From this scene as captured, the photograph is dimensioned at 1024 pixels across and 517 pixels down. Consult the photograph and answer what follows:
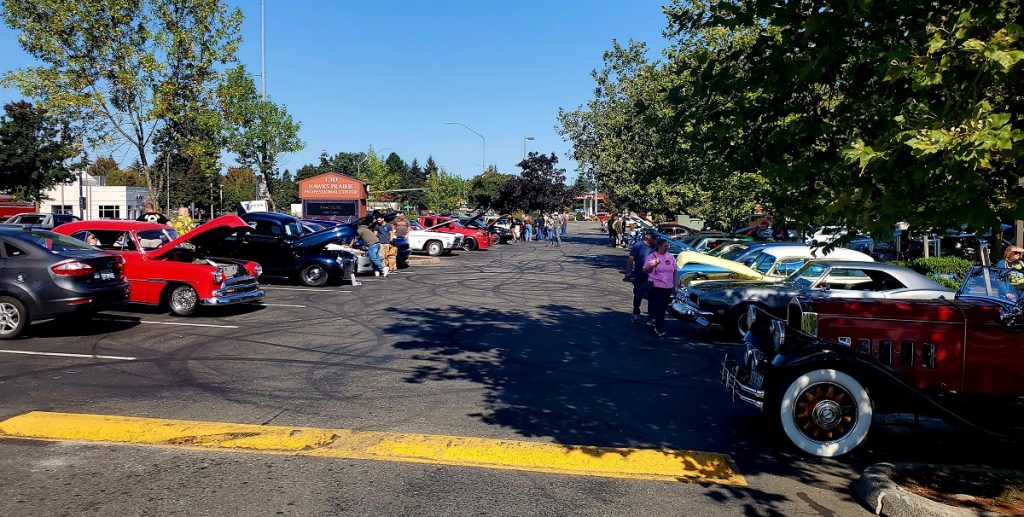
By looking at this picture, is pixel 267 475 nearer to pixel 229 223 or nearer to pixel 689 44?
pixel 229 223

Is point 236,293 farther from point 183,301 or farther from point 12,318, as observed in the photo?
point 12,318

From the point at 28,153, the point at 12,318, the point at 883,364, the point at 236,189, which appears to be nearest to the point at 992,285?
the point at 883,364

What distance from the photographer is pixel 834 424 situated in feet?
19.1

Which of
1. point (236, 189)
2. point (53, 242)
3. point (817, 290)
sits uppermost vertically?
point (236, 189)

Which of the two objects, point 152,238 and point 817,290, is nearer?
point 817,290

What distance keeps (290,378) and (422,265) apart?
1699 cm

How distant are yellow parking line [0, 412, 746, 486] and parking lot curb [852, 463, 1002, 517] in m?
0.85

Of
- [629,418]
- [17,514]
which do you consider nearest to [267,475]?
[17,514]

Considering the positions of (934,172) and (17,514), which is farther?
(17,514)

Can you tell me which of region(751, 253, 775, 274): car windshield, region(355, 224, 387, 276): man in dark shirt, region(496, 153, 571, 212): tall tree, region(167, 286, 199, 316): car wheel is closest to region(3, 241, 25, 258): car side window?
region(167, 286, 199, 316): car wheel

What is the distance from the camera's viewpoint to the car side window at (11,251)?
9.69 metres

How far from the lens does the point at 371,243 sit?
19.2 m

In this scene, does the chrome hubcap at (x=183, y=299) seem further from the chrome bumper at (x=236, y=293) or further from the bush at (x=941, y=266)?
the bush at (x=941, y=266)

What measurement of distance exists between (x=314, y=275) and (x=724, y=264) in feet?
32.1
